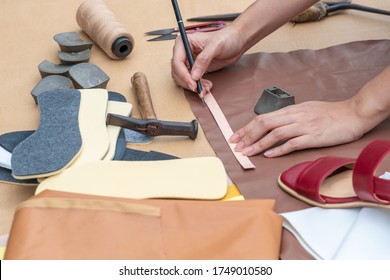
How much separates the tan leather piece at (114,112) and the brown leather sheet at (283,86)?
0.16 meters

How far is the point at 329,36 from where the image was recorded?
1602 mm

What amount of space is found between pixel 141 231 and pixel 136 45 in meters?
0.87

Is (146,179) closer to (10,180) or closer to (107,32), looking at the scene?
(10,180)

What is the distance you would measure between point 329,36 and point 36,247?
3.62 ft

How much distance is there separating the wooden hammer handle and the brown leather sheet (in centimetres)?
10

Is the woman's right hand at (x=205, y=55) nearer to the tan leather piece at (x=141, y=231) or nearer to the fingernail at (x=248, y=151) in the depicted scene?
the fingernail at (x=248, y=151)

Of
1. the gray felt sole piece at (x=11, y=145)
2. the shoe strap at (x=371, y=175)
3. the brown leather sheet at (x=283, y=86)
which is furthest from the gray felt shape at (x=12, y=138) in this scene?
the shoe strap at (x=371, y=175)

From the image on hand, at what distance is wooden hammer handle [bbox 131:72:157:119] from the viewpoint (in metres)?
1.26

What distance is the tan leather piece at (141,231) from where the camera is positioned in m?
0.78

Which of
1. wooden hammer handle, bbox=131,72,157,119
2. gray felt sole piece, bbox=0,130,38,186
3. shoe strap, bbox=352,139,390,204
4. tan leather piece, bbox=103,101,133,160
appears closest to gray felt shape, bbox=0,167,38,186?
gray felt sole piece, bbox=0,130,38,186

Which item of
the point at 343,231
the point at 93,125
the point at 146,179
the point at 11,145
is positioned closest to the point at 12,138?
the point at 11,145

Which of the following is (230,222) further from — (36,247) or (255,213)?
(36,247)

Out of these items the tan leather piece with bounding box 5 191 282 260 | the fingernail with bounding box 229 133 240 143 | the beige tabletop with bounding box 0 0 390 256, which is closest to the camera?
the tan leather piece with bounding box 5 191 282 260

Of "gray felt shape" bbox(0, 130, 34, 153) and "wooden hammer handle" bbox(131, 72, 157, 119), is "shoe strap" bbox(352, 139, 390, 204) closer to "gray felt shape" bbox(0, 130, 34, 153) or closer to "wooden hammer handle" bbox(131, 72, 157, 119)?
"wooden hammer handle" bbox(131, 72, 157, 119)
